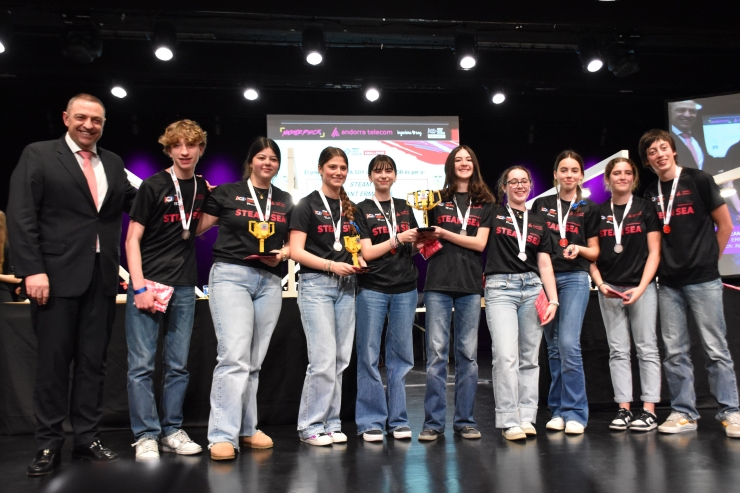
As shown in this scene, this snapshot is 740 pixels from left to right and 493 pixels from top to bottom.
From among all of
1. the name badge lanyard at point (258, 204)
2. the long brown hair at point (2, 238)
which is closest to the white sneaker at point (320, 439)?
the name badge lanyard at point (258, 204)

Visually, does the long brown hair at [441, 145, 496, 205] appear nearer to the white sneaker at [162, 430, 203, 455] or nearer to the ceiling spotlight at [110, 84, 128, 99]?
the white sneaker at [162, 430, 203, 455]

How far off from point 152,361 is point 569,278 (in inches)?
88.4

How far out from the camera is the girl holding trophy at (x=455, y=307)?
10.1 ft

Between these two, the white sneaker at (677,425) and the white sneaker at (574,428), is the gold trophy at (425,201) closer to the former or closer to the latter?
the white sneaker at (574,428)

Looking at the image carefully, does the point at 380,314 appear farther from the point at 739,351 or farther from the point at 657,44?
the point at 657,44

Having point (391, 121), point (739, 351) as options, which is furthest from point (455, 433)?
point (391, 121)

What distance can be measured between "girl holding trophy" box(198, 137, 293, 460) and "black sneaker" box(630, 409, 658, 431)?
6.43ft

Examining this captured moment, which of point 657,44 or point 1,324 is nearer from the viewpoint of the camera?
point 1,324

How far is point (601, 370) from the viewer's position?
13.1ft

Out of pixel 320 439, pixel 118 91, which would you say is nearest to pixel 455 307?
pixel 320 439

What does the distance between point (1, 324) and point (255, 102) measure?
5.50m

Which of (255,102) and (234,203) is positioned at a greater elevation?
(255,102)

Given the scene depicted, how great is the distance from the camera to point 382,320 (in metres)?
3.11

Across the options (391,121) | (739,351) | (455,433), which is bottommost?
(455,433)
